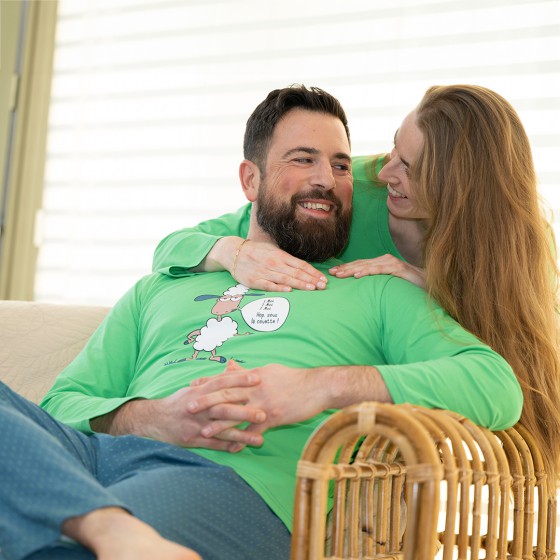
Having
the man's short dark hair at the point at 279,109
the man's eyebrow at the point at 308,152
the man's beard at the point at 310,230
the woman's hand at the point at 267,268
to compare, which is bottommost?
the woman's hand at the point at 267,268

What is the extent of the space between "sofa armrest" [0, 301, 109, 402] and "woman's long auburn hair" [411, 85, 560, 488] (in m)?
0.92

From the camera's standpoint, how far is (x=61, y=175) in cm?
371

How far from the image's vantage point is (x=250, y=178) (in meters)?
2.22

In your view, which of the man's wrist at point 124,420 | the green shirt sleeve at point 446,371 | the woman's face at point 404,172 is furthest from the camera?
the woman's face at point 404,172

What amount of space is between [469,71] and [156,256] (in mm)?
1435

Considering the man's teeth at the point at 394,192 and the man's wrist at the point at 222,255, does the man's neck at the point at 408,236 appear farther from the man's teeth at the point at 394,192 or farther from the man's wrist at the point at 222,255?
the man's wrist at the point at 222,255

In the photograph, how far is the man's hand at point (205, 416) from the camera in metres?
1.42

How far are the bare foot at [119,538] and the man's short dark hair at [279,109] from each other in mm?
1251

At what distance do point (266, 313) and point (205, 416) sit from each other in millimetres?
340

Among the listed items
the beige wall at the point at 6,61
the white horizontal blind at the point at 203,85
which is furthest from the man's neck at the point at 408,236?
the beige wall at the point at 6,61

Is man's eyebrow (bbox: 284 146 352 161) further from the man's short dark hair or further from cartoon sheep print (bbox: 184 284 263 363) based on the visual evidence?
cartoon sheep print (bbox: 184 284 263 363)

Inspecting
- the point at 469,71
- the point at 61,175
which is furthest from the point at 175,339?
the point at 61,175

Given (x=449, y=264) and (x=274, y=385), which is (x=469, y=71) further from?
(x=274, y=385)

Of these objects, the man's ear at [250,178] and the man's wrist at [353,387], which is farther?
the man's ear at [250,178]
